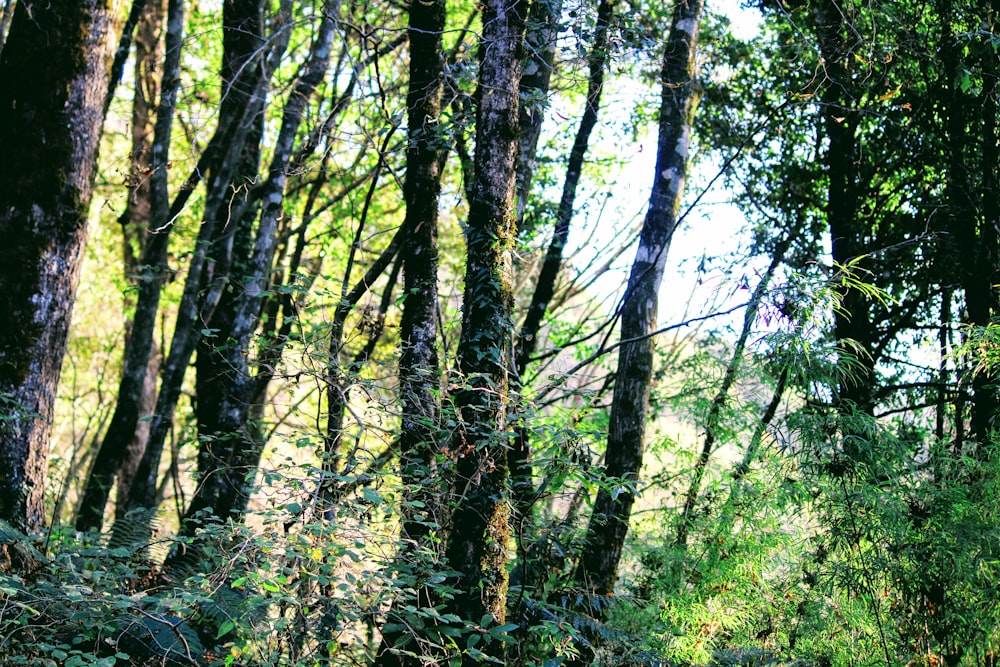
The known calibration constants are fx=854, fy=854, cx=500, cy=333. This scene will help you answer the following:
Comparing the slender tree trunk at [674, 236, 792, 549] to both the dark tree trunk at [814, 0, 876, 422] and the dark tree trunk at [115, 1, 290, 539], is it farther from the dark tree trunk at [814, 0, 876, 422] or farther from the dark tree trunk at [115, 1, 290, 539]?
the dark tree trunk at [115, 1, 290, 539]

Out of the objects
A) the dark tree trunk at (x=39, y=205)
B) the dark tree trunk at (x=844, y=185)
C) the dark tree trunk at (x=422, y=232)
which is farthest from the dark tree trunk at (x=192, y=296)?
the dark tree trunk at (x=844, y=185)

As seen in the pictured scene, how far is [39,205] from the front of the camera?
16.3ft

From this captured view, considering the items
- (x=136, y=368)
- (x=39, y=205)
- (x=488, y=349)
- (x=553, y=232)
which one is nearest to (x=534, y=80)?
(x=553, y=232)

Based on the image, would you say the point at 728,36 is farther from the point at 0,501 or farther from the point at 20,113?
the point at 0,501

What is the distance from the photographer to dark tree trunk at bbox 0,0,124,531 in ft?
15.7

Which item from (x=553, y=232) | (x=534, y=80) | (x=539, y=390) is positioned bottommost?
(x=539, y=390)

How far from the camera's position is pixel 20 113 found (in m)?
5.04

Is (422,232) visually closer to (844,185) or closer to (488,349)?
(488,349)

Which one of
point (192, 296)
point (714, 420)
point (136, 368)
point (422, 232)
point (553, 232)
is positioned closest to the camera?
point (422, 232)

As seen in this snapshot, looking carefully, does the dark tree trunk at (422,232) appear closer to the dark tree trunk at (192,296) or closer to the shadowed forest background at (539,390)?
the shadowed forest background at (539,390)

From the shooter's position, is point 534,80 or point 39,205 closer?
point 39,205

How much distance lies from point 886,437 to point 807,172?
3740 millimetres

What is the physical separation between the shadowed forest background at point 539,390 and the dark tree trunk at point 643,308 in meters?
0.02

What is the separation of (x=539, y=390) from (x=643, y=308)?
1969mm
